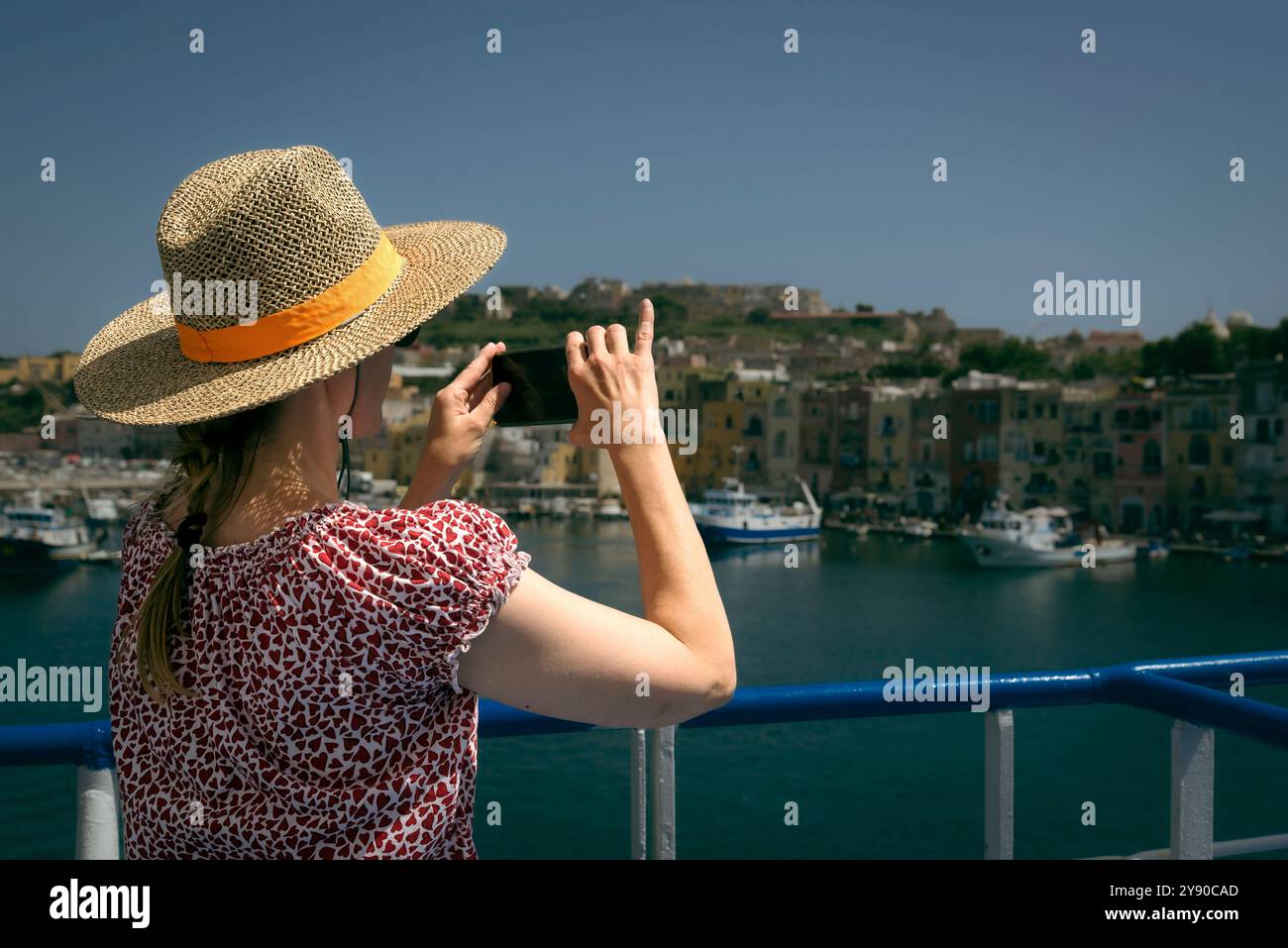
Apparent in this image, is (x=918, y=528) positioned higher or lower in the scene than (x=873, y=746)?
higher

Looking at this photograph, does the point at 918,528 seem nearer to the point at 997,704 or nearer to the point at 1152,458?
the point at 1152,458

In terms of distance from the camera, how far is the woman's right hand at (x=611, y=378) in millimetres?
717

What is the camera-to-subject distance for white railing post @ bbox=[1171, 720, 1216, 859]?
1346 mm

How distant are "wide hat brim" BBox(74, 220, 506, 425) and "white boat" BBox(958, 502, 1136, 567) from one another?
136 feet

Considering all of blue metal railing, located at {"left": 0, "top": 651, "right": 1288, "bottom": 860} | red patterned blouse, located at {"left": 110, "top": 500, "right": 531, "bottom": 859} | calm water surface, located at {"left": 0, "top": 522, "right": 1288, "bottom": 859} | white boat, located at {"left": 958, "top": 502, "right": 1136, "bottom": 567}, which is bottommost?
calm water surface, located at {"left": 0, "top": 522, "right": 1288, "bottom": 859}

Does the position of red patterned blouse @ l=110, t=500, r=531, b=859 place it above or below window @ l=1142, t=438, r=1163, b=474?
above

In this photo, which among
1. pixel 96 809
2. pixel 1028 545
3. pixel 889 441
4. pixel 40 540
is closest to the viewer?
pixel 96 809

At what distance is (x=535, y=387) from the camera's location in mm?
836

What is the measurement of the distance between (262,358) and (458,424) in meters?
0.19

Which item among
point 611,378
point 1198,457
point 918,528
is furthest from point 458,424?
point 918,528

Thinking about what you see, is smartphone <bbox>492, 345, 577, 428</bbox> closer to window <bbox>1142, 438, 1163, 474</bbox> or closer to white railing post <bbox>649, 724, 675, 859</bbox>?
white railing post <bbox>649, 724, 675, 859</bbox>

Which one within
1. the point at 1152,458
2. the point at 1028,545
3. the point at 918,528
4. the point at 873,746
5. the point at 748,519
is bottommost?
the point at 873,746

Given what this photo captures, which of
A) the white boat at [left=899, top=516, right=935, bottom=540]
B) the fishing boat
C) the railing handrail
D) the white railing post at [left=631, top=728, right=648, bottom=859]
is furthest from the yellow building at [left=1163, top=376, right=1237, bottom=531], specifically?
the white railing post at [left=631, top=728, right=648, bottom=859]
